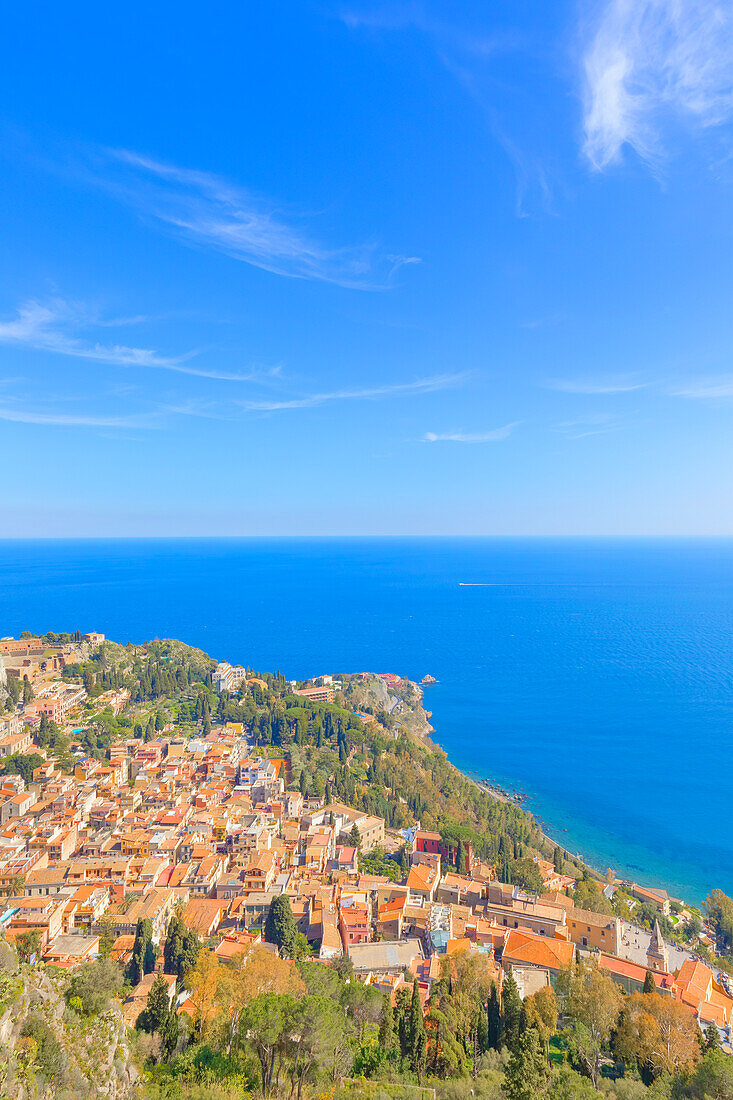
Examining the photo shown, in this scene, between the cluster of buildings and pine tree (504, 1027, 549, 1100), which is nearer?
pine tree (504, 1027, 549, 1100)

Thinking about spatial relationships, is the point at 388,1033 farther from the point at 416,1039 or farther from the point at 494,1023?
the point at 494,1023

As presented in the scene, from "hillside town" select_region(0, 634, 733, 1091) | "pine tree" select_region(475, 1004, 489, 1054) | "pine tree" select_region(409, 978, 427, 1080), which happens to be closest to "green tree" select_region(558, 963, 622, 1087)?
"hillside town" select_region(0, 634, 733, 1091)

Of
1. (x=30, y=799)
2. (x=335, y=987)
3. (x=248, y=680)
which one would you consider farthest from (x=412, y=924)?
(x=248, y=680)

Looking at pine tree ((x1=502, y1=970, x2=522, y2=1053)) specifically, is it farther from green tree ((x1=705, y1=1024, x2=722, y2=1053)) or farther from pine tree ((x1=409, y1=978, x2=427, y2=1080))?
green tree ((x1=705, y1=1024, x2=722, y2=1053))

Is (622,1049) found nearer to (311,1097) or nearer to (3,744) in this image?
Result: (311,1097)

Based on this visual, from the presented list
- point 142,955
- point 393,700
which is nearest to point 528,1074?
point 142,955

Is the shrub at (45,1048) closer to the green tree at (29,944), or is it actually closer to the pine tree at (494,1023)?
the green tree at (29,944)
